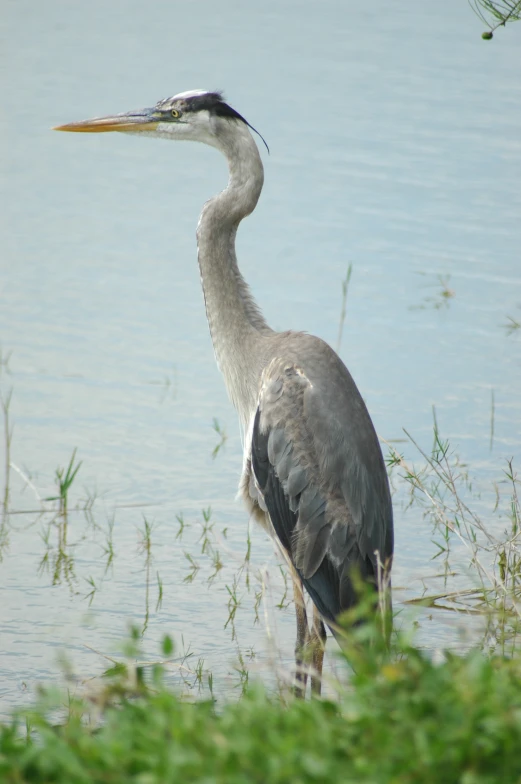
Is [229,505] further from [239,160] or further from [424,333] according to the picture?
[424,333]

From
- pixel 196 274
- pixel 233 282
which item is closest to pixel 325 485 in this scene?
pixel 233 282

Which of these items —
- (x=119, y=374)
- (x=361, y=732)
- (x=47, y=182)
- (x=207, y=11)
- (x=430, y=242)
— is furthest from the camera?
(x=207, y=11)

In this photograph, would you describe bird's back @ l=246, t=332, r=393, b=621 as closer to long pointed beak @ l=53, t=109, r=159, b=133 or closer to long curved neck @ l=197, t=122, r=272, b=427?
long curved neck @ l=197, t=122, r=272, b=427

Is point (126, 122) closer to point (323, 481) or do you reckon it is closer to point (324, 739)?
point (323, 481)

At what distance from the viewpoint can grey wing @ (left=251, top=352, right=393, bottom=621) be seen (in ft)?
13.7

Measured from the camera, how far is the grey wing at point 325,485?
4180 mm

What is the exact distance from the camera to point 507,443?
6746 mm

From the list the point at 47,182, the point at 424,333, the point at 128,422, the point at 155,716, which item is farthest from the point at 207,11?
the point at 155,716

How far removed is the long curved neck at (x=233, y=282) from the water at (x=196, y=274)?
2.91ft

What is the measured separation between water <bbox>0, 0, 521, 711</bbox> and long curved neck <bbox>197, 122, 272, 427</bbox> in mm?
887

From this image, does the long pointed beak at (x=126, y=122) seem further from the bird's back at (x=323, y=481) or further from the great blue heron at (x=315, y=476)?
the bird's back at (x=323, y=481)

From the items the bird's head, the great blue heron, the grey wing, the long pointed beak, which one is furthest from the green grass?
the long pointed beak

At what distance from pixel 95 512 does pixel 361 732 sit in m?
3.77

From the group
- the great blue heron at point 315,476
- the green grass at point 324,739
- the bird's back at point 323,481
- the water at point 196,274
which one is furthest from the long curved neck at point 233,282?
the green grass at point 324,739
